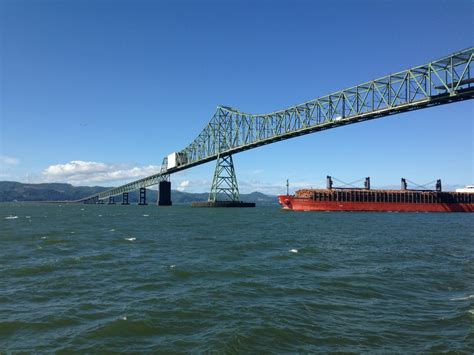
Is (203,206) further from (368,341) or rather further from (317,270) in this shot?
(368,341)

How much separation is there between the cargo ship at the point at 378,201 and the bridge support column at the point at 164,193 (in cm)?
6959

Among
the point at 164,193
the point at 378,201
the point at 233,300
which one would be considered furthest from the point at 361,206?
the point at 164,193

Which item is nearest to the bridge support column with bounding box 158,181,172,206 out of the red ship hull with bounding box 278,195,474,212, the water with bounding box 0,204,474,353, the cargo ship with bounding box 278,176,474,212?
the cargo ship with bounding box 278,176,474,212

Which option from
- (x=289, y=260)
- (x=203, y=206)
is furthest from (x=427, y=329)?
(x=203, y=206)

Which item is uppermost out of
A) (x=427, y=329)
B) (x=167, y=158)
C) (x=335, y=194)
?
(x=167, y=158)

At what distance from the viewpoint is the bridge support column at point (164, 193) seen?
497 ft

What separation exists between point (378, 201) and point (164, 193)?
8931 centimetres

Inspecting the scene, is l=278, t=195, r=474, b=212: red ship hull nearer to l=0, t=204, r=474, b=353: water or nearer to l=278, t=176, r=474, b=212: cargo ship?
l=278, t=176, r=474, b=212: cargo ship

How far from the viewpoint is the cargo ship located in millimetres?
89000

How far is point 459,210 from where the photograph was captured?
92.3m

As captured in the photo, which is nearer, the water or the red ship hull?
the water

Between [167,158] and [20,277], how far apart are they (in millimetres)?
139629

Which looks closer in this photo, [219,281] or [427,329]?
[427,329]

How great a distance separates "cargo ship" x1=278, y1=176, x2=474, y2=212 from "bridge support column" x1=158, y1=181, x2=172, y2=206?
69.6m
